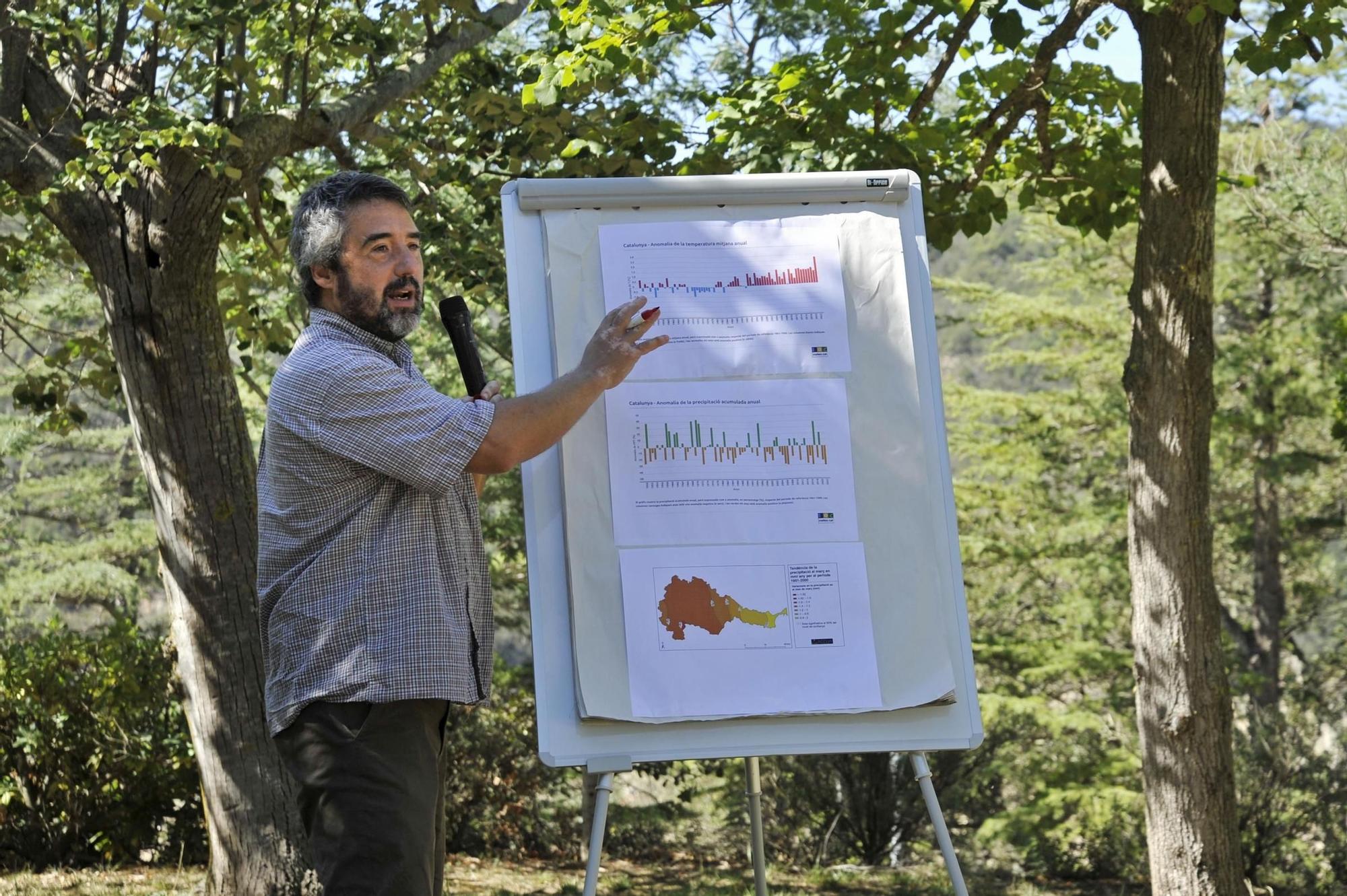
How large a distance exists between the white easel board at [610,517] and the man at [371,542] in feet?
0.97

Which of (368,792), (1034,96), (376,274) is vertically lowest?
(368,792)

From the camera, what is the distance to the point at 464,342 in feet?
8.32

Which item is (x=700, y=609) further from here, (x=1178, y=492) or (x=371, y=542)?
(x=1178, y=492)

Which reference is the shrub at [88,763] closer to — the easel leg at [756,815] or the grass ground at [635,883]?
the grass ground at [635,883]

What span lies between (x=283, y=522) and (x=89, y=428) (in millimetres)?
15117

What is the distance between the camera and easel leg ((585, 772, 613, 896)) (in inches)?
98.4

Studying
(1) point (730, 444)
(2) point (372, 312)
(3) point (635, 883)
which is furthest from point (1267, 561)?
(2) point (372, 312)

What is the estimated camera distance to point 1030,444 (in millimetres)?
14234

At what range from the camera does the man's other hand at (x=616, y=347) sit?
2350mm

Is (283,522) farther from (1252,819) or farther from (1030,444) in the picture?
(1030,444)

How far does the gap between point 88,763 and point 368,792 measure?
4.74 m

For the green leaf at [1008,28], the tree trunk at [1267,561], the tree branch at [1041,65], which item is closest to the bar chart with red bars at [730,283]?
the green leaf at [1008,28]

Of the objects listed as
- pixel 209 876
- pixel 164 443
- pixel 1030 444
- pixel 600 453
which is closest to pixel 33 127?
pixel 164 443

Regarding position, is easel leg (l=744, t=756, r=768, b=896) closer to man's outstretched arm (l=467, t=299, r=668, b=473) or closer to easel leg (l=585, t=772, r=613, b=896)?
easel leg (l=585, t=772, r=613, b=896)
